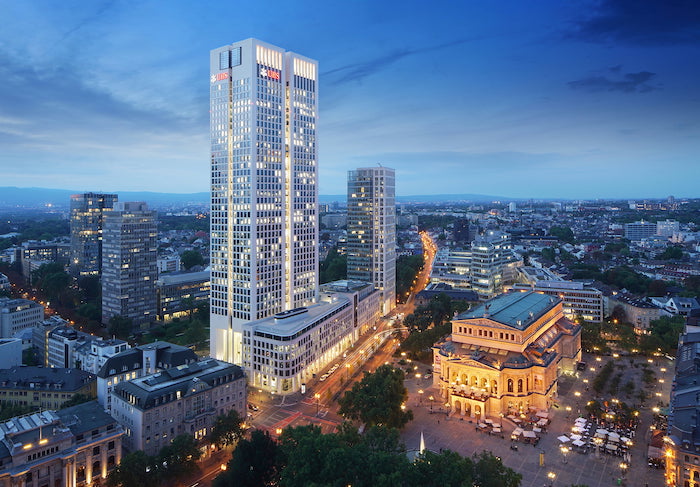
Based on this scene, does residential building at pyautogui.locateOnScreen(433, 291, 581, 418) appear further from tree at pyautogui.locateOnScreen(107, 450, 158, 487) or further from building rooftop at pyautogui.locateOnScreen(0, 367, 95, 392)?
building rooftop at pyautogui.locateOnScreen(0, 367, 95, 392)

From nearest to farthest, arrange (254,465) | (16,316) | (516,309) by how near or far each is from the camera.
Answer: (254,465)
(516,309)
(16,316)

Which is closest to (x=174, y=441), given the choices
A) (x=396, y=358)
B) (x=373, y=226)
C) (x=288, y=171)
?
(x=396, y=358)

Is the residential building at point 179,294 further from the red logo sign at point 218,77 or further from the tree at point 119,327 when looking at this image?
the red logo sign at point 218,77

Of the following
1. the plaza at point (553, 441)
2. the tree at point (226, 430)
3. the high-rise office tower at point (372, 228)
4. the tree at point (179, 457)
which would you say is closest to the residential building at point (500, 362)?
the plaza at point (553, 441)

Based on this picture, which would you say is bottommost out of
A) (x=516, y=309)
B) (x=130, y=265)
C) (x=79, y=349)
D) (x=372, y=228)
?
(x=79, y=349)

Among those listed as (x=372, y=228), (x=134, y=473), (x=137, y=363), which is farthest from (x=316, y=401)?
(x=372, y=228)

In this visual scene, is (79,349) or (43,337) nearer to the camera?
(79,349)

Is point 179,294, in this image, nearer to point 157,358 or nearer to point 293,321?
point 293,321
